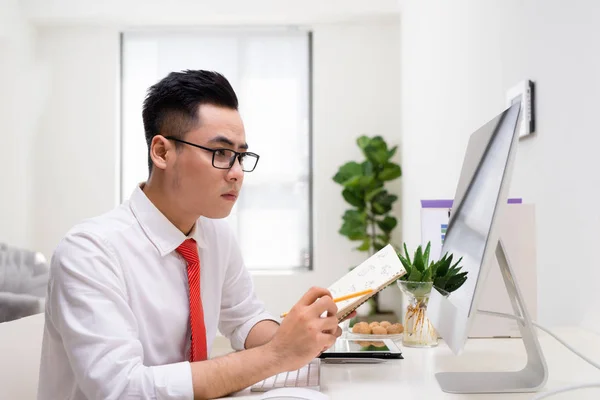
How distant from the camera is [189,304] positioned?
125cm

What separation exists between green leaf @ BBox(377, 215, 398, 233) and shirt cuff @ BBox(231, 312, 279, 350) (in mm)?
3611

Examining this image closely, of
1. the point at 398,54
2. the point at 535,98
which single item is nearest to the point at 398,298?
the point at 398,54

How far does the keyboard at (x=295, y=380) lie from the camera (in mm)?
1019

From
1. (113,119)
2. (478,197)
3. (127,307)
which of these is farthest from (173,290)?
(113,119)

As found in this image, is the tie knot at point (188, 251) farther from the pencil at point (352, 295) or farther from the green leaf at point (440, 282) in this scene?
the green leaf at point (440, 282)

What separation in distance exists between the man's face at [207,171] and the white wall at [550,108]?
35.9 inches

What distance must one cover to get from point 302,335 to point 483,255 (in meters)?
0.38

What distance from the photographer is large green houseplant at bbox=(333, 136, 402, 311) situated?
496cm

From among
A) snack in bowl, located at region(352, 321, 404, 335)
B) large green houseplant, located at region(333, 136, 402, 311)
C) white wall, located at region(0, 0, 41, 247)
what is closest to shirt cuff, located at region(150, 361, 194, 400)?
snack in bowl, located at region(352, 321, 404, 335)

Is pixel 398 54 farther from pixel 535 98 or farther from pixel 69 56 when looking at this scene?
pixel 535 98

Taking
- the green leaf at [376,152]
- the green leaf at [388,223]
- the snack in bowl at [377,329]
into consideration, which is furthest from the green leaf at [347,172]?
the snack in bowl at [377,329]

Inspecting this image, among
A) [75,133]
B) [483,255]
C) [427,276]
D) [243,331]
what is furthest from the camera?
[75,133]

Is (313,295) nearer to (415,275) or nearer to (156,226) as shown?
(415,275)

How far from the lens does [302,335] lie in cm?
103
